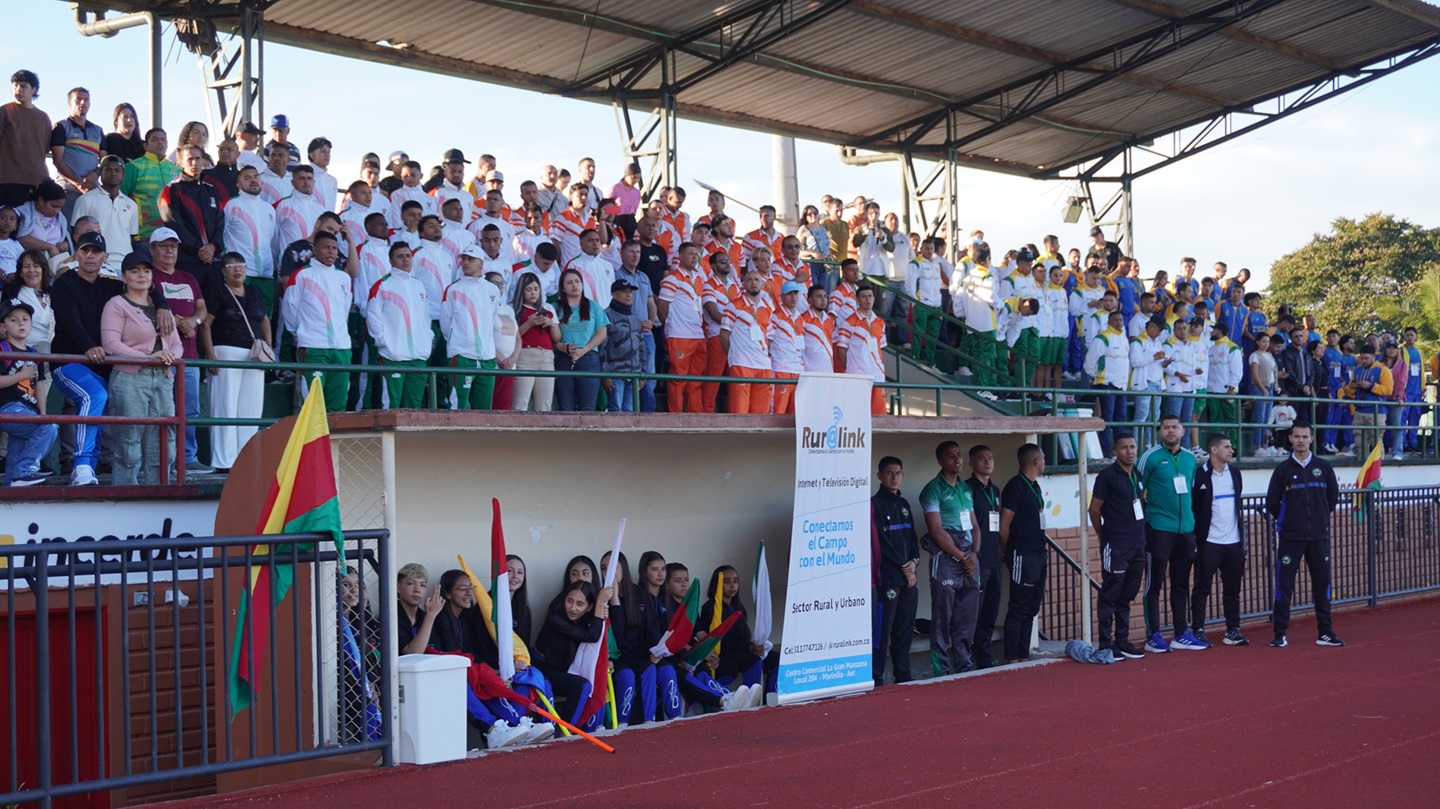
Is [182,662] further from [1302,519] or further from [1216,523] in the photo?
[1302,519]

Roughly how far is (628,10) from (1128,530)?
32.1ft

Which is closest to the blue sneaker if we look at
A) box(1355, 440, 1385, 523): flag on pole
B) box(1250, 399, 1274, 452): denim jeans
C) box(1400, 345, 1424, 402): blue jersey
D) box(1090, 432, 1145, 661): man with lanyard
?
box(1090, 432, 1145, 661): man with lanyard

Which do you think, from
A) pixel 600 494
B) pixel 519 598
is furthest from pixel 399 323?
pixel 519 598

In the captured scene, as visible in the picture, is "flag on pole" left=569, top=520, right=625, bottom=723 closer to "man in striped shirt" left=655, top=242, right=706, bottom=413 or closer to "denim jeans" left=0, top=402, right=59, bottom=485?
"denim jeans" left=0, top=402, right=59, bottom=485

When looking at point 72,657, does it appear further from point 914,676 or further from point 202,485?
point 914,676

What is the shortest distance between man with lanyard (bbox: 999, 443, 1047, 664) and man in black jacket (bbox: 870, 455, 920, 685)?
3.57 ft

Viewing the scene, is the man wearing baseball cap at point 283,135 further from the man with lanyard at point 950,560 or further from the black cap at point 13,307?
the man with lanyard at point 950,560

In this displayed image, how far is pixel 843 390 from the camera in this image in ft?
36.9

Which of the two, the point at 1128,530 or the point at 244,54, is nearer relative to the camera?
the point at 1128,530

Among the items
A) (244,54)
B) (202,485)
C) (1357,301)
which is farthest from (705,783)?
(1357,301)

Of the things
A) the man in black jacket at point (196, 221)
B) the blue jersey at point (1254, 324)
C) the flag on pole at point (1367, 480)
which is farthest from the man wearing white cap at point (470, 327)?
the blue jersey at point (1254, 324)

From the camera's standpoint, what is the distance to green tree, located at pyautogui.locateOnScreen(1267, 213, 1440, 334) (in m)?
43.0

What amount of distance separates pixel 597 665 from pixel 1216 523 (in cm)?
650

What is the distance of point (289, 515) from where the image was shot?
7906 millimetres
